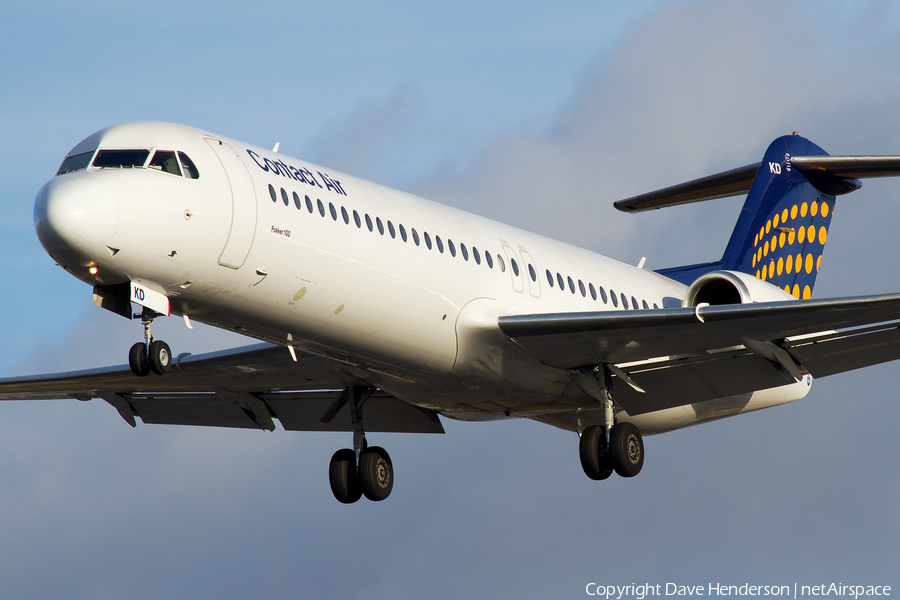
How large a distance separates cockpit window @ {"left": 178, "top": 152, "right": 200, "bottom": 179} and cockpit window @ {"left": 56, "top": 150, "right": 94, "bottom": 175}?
1113 millimetres

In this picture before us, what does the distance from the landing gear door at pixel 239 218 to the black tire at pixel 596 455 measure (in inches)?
266

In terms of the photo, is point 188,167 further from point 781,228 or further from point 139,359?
point 781,228

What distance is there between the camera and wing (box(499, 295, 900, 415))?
17953 mm

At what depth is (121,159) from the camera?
15.9 m

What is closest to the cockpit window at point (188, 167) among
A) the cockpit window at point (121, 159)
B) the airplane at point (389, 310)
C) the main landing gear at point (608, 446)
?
the airplane at point (389, 310)

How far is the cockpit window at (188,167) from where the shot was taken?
16.0 m

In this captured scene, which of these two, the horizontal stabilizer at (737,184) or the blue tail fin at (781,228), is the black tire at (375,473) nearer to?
the blue tail fin at (781,228)

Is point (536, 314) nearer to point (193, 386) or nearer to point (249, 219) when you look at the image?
point (249, 219)

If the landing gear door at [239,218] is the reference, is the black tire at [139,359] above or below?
below

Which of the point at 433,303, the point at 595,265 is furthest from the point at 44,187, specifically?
the point at 595,265

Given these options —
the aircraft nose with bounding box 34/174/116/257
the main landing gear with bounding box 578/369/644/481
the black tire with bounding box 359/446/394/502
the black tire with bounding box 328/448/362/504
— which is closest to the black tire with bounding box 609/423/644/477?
the main landing gear with bounding box 578/369/644/481

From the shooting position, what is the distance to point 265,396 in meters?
23.1

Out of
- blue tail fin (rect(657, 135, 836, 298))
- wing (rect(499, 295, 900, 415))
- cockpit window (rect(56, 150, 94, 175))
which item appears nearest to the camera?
cockpit window (rect(56, 150, 94, 175))

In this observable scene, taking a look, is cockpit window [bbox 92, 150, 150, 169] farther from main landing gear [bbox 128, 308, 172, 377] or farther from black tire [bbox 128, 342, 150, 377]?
black tire [bbox 128, 342, 150, 377]
